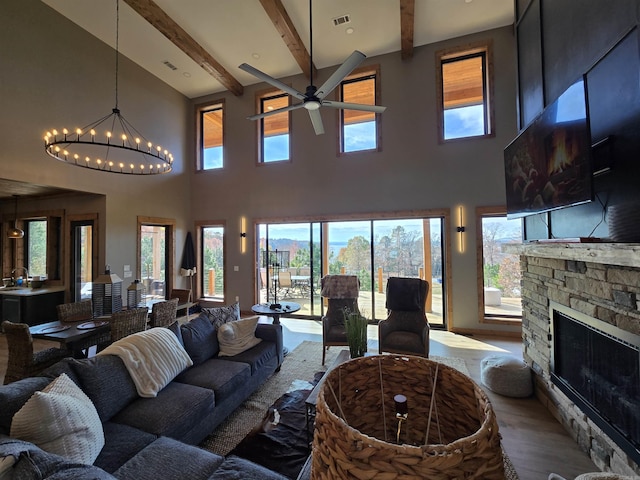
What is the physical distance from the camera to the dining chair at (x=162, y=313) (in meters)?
4.05

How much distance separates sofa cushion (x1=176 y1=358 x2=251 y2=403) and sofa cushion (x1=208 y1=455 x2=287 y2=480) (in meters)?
1.03

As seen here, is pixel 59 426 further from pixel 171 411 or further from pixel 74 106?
pixel 74 106

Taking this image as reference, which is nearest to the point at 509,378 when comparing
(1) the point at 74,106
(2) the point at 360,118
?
(2) the point at 360,118

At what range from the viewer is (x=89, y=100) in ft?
17.9

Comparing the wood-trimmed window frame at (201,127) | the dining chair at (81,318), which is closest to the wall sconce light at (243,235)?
the wood-trimmed window frame at (201,127)

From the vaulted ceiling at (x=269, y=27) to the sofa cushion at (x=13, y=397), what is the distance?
561 centimetres

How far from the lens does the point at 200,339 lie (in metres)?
3.15

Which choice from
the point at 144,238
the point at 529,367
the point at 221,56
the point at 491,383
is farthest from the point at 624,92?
the point at 144,238

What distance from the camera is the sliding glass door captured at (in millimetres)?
5902

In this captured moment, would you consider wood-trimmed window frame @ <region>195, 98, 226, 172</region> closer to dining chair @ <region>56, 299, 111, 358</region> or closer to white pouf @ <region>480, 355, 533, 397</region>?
dining chair @ <region>56, 299, 111, 358</region>

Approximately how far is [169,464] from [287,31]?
245 inches

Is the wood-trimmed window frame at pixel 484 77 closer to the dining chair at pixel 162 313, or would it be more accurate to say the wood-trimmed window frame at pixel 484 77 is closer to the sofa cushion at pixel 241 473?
the dining chair at pixel 162 313

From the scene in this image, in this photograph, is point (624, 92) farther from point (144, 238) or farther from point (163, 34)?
point (144, 238)

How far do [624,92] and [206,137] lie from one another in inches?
312
